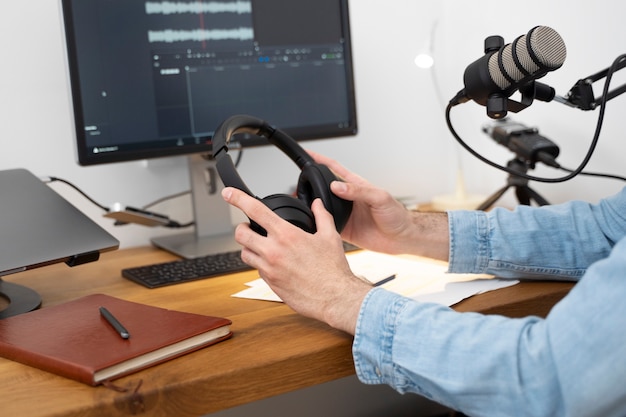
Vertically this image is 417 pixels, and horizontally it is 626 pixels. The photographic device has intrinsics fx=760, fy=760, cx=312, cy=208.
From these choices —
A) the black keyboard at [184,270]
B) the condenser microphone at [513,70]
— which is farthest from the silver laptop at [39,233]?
the condenser microphone at [513,70]

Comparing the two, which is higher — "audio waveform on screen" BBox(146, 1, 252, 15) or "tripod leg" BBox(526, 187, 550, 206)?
"audio waveform on screen" BBox(146, 1, 252, 15)

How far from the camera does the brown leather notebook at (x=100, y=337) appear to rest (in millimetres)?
794

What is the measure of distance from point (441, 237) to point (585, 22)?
0.61 m

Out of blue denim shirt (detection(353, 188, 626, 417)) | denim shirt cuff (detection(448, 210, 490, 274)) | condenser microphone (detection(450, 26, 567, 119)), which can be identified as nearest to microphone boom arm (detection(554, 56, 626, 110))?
condenser microphone (detection(450, 26, 567, 119))

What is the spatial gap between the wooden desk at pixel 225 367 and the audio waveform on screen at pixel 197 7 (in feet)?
1.66

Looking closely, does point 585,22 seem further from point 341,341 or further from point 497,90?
point 341,341

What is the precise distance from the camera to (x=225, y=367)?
0.81 metres

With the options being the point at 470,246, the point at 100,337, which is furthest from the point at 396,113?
the point at 100,337

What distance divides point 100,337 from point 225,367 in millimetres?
162

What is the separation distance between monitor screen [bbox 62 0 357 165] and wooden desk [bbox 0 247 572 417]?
1.05 ft

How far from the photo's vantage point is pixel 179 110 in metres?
1.36

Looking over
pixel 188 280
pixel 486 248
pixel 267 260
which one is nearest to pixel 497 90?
pixel 486 248

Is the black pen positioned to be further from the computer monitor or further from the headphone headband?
the computer monitor

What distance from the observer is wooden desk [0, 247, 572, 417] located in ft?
2.47
